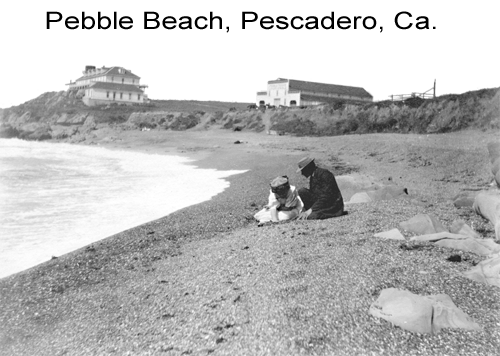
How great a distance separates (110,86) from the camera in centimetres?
7056

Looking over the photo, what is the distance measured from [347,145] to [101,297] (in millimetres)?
18070

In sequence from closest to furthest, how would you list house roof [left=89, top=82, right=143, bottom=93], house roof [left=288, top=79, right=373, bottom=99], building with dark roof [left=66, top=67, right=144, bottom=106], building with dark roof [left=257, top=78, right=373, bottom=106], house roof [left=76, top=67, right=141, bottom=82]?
building with dark roof [left=257, top=78, right=373, bottom=106], house roof [left=288, top=79, right=373, bottom=99], building with dark roof [left=66, top=67, right=144, bottom=106], house roof [left=89, top=82, right=143, bottom=93], house roof [left=76, top=67, right=141, bottom=82]

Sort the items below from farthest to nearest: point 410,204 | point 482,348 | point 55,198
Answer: point 55,198 → point 410,204 → point 482,348

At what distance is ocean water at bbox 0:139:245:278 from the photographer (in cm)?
774

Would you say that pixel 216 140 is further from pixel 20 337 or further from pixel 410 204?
pixel 20 337

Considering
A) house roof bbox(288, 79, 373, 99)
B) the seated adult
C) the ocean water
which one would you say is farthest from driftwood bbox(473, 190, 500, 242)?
house roof bbox(288, 79, 373, 99)

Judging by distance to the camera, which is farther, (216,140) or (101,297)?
(216,140)

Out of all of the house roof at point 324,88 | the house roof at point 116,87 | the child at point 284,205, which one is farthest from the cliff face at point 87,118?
the child at point 284,205

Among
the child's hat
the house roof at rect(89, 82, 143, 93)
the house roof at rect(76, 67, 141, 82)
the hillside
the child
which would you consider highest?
the house roof at rect(76, 67, 141, 82)

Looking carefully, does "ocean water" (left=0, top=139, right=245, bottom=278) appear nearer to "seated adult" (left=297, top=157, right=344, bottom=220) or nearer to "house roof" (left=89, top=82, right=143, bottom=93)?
"seated adult" (left=297, top=157, right=344, bottom=220)

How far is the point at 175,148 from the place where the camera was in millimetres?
31688

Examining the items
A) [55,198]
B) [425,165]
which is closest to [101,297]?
[55,198]

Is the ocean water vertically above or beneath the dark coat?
beneath

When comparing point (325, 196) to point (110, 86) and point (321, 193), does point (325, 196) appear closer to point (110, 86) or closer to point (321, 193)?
point (321, 193)
